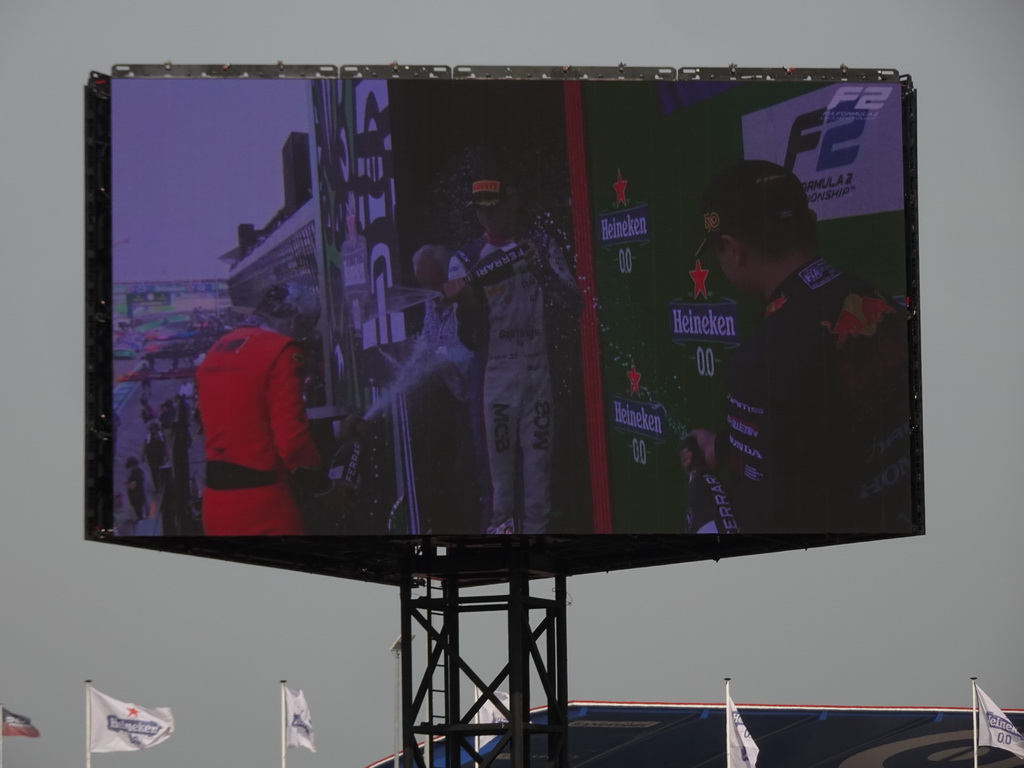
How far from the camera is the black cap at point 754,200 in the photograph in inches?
1451

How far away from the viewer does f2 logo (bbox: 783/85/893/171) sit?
121 feet

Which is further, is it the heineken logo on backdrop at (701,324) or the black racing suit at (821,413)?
the heineken logo on backdrop at (701,324)

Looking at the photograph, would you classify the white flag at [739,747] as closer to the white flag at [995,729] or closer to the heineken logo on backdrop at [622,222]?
the white flag at [995,729]

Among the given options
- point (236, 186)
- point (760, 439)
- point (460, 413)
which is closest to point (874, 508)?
point (760, 439)

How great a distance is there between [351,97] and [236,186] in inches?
101

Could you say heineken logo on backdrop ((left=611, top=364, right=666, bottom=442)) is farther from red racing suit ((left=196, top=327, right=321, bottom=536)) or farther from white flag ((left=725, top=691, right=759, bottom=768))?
white flag ((left=725, top=691, right=759, bottom=768))

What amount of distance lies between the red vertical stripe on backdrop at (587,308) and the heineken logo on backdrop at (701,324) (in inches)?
56.1

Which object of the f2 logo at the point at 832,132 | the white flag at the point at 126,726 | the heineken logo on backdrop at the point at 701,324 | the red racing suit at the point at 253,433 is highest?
the f2 logo at the point at 832,132

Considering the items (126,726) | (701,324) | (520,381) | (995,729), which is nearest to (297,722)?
(126,726)

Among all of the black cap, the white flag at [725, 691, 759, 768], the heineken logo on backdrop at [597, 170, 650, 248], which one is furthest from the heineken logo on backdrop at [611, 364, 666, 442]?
the white flag at [725, 691, 759, 768]

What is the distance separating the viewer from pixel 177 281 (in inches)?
1425

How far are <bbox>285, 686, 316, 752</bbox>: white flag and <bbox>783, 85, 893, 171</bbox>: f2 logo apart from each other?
70.7 feet

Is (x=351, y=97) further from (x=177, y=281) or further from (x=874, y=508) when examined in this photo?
(x=874, y=508)

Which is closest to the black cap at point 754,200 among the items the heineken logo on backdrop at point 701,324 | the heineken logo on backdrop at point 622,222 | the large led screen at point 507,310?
the large led screen at point 507,310
